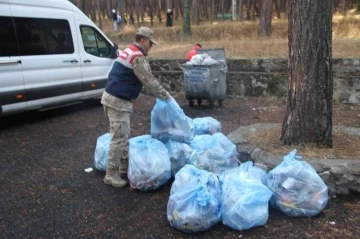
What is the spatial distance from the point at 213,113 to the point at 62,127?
3.15 metres

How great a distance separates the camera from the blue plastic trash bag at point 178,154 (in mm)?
4402

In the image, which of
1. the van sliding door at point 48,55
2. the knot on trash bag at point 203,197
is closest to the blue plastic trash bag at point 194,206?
the knot on trash bag at point 203,197

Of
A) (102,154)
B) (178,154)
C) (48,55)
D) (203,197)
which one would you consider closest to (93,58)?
(48,55)

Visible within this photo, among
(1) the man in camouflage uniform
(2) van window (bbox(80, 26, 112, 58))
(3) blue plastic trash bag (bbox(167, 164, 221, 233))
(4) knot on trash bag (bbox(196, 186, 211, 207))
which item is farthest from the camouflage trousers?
(2) van window (bbox(80, 26, 112, 58))

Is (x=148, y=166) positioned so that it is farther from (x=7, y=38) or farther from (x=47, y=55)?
(x=47, y=55)

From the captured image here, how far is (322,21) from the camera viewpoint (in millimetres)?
4363

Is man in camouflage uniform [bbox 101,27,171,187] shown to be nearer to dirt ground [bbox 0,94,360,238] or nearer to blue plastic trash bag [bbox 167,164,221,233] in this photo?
dirt ground [bbox 0,94,360,238]

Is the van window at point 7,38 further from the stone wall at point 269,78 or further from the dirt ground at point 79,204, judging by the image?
the stone wall at point 269,78

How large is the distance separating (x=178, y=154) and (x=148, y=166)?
0.47 meters

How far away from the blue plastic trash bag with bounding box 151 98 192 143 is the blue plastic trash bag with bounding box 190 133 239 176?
0.85 feet

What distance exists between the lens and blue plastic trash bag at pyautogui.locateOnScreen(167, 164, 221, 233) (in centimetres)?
329

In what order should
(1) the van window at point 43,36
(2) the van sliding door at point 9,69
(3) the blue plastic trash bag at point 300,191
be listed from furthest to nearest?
(1) the van window at point 43,36 → (2) the van sliding door at point 9,69 → (3) the blue plastic trash bag at point 300,191

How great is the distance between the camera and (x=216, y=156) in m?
4.29

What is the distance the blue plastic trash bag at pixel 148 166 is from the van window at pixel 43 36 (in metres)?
4.02
